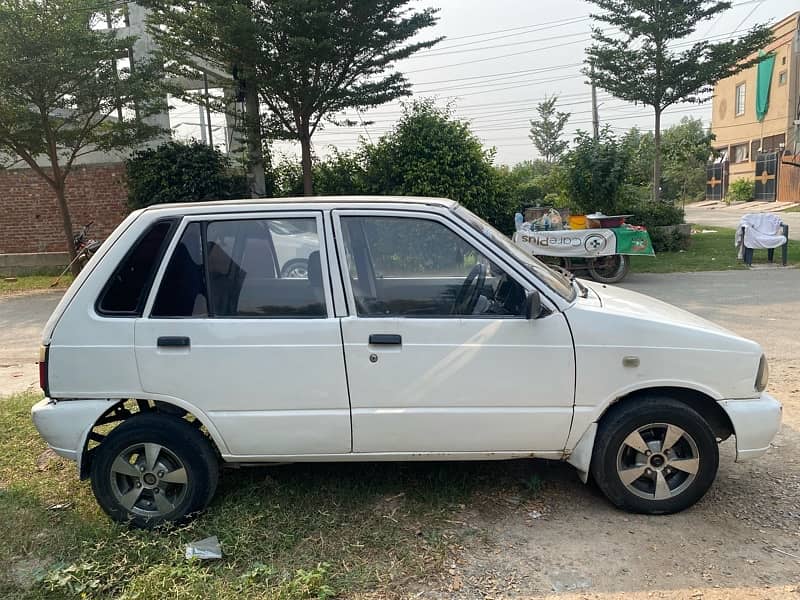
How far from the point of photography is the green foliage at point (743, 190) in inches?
1582

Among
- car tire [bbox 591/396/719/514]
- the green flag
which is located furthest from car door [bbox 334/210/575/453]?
the green flag

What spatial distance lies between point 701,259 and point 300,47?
33.8 feet

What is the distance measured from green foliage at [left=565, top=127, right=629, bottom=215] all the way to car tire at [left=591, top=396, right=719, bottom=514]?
12.9 metres

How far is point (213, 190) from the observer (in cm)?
1503

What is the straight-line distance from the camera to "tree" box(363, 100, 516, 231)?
1502cm

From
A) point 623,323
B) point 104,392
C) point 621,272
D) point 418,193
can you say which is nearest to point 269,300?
point 104,392

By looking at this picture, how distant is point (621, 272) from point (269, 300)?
9970mm

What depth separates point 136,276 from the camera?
3383 mm

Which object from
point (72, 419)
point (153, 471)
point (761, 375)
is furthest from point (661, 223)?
point (72, 419)

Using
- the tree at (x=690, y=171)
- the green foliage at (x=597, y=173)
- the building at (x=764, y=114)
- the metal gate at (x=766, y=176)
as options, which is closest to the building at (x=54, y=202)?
the green foliage at (x=597, y=173)

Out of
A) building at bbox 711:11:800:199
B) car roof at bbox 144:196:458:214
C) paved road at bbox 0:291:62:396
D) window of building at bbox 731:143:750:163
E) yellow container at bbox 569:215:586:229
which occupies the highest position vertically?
building at bbox 711:11:800:199

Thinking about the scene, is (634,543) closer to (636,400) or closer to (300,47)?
(636,400)

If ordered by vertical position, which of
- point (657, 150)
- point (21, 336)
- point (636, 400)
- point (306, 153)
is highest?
point (306, 153)

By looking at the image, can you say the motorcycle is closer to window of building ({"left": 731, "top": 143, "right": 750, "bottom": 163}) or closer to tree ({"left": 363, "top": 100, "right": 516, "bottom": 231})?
tree ({"left": 363, "top": 100, "right": 516, "bottom": 231})
